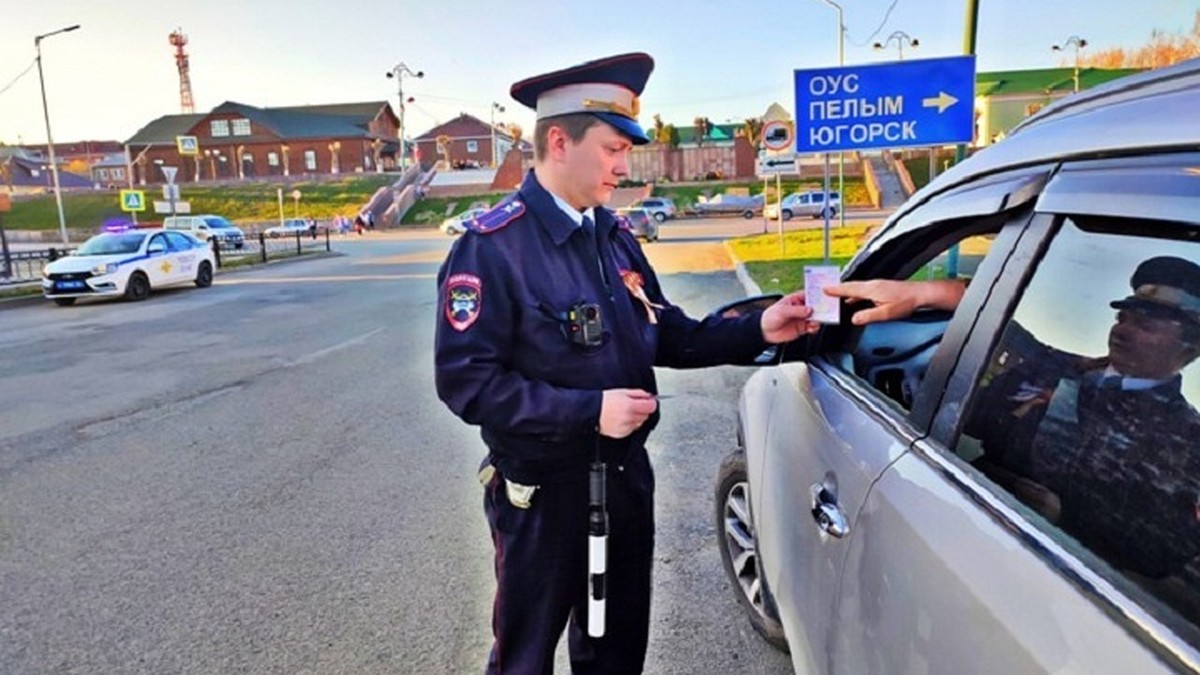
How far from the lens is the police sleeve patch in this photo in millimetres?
1760

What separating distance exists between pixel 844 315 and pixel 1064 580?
1.22 meters

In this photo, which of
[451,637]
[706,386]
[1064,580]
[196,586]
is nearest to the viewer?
[1064,580]

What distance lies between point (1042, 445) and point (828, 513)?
20.3 inches

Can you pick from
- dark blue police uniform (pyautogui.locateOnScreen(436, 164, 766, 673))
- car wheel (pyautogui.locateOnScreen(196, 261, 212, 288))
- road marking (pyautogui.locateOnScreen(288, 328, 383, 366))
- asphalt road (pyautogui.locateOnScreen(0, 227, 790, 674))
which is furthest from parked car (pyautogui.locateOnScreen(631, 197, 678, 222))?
dark blue police uniform (pyautogui.locateOnScreen(436, 164, 766, 673))

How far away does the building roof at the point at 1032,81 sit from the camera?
186 ft

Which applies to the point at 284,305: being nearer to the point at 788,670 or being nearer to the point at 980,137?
the point at 788,670

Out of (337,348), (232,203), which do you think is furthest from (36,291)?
(232,203)

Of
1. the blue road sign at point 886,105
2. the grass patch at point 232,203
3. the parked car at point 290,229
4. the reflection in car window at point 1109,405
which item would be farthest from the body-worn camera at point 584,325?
the grass patch at point 232,203

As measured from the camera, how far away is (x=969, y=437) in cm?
137

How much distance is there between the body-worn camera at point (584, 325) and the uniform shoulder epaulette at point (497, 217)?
0.26 m

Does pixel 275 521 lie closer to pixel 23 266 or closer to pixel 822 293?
pixel 822 293

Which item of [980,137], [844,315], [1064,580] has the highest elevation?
[980,137]

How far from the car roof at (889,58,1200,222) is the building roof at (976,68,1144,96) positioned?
6420 cm

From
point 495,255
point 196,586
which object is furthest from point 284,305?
point 495,255
